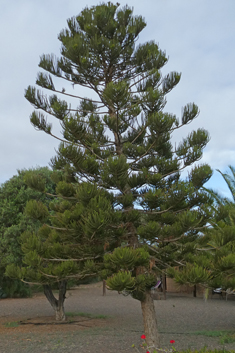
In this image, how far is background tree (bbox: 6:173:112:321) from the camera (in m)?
4.76

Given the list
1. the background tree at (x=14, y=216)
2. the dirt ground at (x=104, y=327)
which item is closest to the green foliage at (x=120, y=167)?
the dirt ground at (x=104, y=327)

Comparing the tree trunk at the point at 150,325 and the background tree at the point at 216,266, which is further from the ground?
the background tree at the point at 216,266

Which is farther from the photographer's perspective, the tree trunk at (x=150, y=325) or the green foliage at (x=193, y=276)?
the tree trunk at (x=150, y=325)

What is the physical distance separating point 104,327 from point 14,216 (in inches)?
154

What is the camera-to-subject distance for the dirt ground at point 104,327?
655 cm

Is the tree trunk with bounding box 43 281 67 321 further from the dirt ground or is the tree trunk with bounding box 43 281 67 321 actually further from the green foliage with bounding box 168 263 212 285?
the green foliage with bounding box 168 263 212 285

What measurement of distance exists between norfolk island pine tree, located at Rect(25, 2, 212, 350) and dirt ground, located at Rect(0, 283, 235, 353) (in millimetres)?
1841

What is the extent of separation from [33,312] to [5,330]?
11.5 feet

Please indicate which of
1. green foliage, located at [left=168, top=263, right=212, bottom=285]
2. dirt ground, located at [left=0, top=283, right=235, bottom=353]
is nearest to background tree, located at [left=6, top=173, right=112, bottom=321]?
green foliage, located at [left=168, top=263, right=212, bottom=285]

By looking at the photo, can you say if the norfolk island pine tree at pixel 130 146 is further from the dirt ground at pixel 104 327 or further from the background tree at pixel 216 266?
the dirt ground at pixel 104 327

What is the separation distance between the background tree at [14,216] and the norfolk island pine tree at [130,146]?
11.1ft

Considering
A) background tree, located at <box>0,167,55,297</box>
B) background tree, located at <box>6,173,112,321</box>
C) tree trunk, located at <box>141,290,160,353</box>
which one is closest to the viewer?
background tree, located at <box>6,173,112,321</box>

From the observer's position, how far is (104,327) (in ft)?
28.6

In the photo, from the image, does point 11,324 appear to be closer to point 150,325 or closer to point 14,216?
point 14,216
